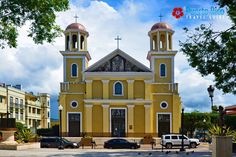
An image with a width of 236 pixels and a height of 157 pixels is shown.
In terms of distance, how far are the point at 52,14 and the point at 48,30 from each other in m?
0.73

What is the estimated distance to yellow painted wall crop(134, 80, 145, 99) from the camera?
208 ft

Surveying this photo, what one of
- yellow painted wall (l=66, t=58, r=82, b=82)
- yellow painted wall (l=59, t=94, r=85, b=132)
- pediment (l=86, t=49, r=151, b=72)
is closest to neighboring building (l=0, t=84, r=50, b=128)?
yellow painted wall (l=66, t=58, r=82, b=82)

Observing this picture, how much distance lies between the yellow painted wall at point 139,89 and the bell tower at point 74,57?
8.12 meters

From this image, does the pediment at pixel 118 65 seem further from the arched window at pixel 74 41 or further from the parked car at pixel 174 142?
the parked car at pixel 174 142

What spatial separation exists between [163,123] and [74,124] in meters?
12.2

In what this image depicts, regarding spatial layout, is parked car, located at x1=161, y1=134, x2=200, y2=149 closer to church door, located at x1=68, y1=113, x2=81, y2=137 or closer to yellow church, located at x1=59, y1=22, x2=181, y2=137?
yellow church, located at x1=59, y1=22, x2=181, y2=137

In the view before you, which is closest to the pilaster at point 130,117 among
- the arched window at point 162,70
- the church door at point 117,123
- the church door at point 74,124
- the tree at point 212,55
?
the church door at point 117,123

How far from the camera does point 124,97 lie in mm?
63406

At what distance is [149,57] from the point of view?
6694 cm

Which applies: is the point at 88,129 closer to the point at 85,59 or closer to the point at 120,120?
the point at 120,120

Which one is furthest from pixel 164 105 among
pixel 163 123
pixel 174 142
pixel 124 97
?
pixel 174 142

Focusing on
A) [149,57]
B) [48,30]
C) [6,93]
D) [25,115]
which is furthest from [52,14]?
[25,115]

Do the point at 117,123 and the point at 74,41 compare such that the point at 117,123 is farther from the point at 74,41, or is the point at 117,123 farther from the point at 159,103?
the point at 74,41

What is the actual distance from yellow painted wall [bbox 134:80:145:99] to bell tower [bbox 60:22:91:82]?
8.12 m
